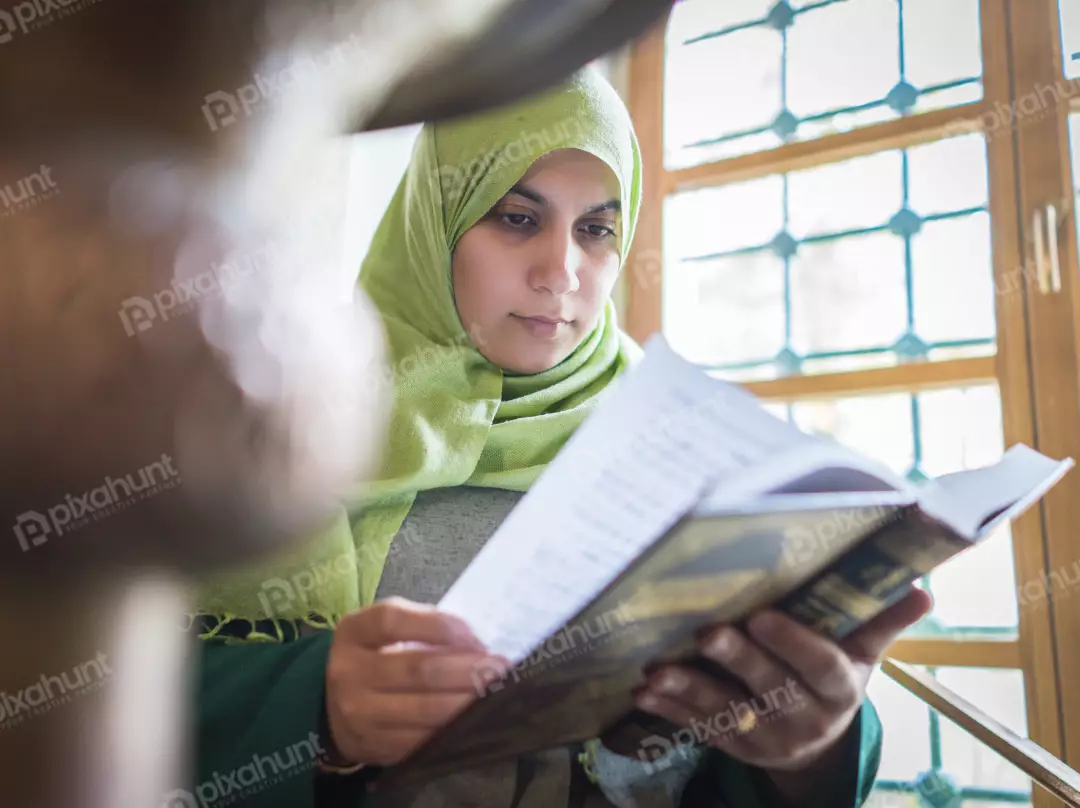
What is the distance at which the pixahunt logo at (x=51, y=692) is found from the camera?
95 mm

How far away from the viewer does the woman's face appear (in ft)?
3.10

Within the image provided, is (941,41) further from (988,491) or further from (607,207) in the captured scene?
(988,491)

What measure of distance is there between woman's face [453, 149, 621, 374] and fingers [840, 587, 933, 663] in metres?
0.51

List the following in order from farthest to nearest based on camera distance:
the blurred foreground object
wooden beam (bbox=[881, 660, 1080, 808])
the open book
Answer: wooden beam (bbox=[881, 660, 1080, 808]) → the open book → the blurred foreground object

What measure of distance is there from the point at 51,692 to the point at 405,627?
425 mm

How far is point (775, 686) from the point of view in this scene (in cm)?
52

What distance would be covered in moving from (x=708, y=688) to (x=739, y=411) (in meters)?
A: 0.20

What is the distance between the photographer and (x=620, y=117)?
40.3 inches

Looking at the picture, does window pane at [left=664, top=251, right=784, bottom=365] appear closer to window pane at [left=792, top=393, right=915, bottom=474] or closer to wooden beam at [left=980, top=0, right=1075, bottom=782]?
window pane at [left=792, top=393, right=915, bottom=474]

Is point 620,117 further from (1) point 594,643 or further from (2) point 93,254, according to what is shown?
(2) point 93,254

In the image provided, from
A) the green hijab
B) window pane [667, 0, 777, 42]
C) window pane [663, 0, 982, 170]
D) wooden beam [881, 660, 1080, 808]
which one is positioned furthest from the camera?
window pane [667, 0, 777, 42]

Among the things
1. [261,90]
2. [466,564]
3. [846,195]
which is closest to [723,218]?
[846,195]

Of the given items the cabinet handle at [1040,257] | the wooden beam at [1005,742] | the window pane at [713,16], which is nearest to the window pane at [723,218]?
the window pane at [713,16]

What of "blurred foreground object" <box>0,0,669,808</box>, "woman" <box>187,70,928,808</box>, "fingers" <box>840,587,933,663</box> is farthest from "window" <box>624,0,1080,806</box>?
"blurred foreground object" <box>0,0,669,808</box>
